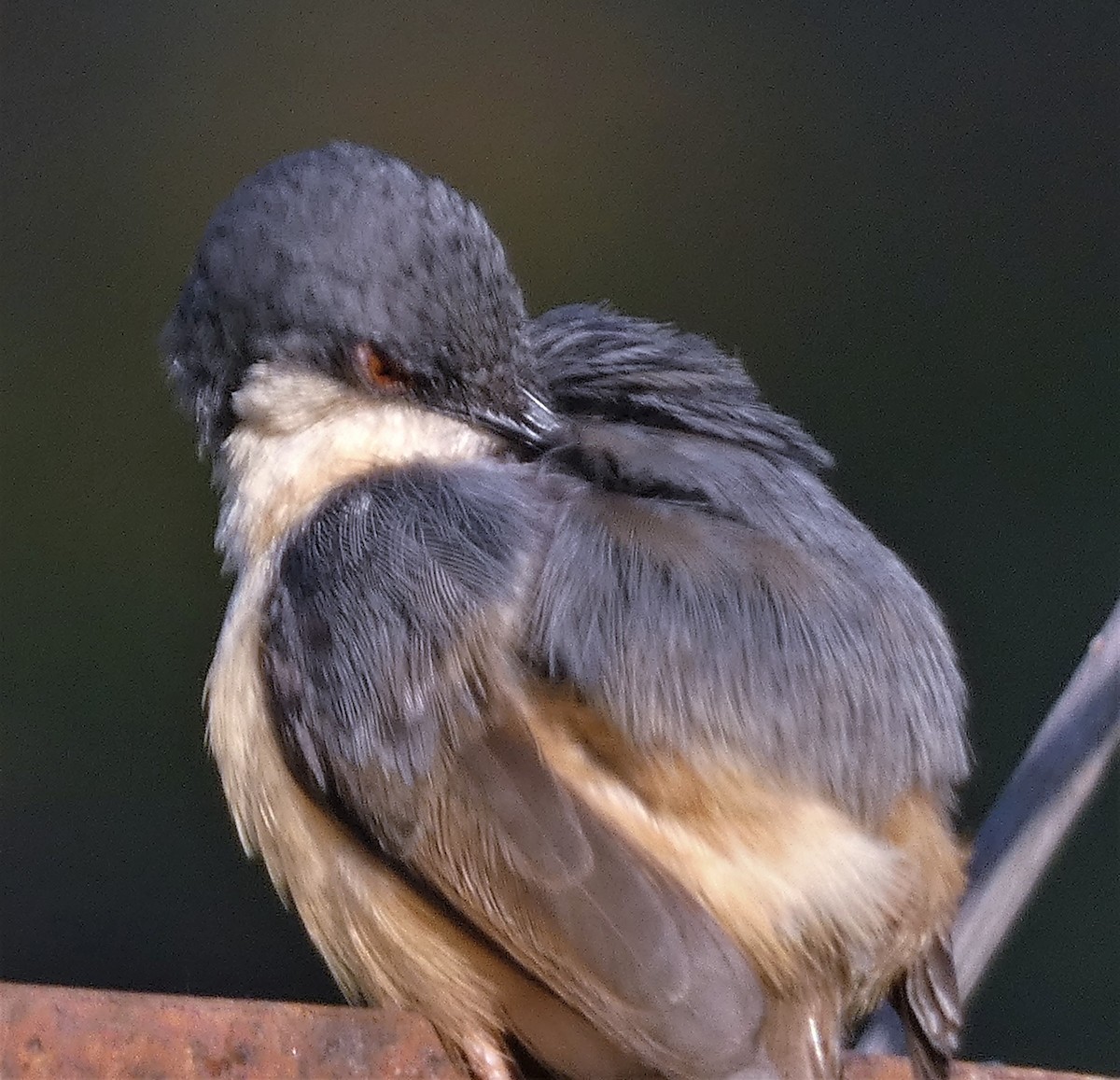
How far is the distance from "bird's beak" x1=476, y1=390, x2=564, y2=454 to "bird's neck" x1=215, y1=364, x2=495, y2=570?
2cm

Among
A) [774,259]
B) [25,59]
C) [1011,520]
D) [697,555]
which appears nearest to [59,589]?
[25,59]

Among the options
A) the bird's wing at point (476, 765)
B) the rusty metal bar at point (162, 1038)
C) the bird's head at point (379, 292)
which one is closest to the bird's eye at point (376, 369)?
the bird's head at point (379, 292)

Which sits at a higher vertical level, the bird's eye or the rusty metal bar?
the bird's eye

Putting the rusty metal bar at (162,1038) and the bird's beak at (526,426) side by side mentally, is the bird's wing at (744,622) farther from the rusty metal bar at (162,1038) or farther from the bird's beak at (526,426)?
the rusty metal bar at (162,1038)

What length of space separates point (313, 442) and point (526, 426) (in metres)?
0.23

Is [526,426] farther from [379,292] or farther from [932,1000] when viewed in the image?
[932,1000]

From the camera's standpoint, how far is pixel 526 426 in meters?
1.87

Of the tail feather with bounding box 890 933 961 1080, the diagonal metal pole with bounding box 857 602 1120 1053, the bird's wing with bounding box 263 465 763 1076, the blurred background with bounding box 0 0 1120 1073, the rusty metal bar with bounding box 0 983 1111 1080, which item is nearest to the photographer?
the rusty metal bar with bounding box 0 983 1111 1080

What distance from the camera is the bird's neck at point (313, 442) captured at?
185 cm

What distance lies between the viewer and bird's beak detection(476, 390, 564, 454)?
1857mm

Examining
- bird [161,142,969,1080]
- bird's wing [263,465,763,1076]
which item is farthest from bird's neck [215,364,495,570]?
bird's wing [263,465,763,1076]

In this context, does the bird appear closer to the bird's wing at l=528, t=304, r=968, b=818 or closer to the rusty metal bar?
the bird's wing at l=528, t=304, r=968, b=818

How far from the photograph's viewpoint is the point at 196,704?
3.38 m

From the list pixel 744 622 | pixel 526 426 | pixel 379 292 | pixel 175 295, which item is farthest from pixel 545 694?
pixel 175 295
